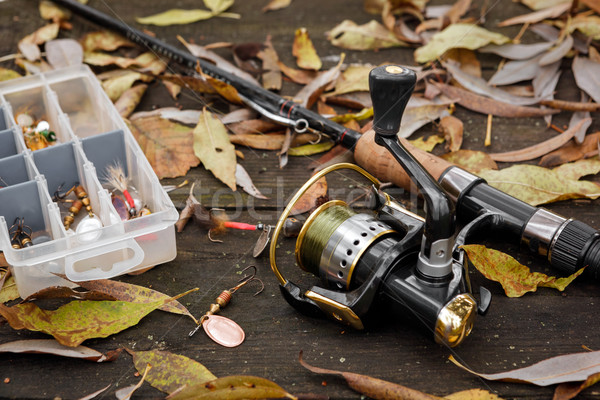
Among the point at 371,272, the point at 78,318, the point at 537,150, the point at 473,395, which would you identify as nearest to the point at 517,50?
the point at 537,150

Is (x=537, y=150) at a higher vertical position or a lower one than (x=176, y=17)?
lower

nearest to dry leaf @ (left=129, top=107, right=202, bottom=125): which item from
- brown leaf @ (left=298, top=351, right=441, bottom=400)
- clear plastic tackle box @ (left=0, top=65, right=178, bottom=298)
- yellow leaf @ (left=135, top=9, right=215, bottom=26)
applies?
clear plastic tackle box @ (left=0, top=65, right=178, bottom=298)

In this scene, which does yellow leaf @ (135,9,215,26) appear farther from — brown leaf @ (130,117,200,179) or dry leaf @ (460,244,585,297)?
dry leaf @ (460,244,585,297)

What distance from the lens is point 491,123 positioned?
6.69 ft

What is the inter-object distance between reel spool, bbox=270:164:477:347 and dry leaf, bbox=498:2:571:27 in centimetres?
140

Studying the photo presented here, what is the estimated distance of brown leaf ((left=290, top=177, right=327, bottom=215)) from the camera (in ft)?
5.66

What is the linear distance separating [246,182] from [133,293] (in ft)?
1.68

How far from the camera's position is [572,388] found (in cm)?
123

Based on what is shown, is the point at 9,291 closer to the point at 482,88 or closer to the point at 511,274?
the point at 511,274

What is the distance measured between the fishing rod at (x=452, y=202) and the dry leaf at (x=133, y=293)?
265mm

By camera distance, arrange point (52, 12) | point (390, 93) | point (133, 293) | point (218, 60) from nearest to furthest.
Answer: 1. point (390, 93)
2. point (133, 293)
3. point (218, 60)
4. point (52, 12)

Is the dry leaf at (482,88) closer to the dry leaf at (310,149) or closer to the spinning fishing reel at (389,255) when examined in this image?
the dry leaf at (310,149)

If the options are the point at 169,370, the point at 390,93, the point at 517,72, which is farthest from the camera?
the point at 517,72

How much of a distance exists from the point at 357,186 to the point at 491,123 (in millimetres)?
537
